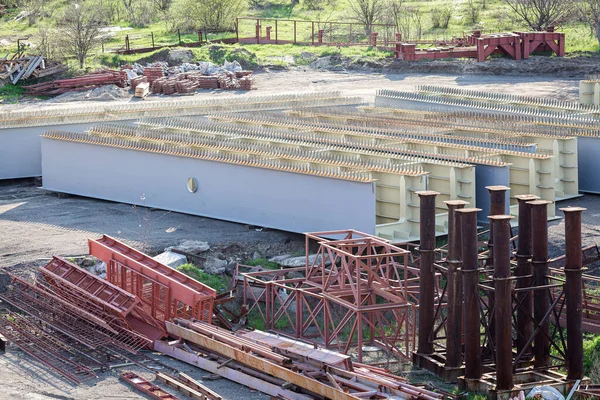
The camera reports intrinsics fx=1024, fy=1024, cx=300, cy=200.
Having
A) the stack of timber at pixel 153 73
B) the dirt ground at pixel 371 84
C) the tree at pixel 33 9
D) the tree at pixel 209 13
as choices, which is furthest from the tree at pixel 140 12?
the stack of timber at pixel 153 73

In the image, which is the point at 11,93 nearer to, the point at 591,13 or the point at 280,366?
the point at 591,13

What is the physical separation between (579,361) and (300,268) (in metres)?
5.90

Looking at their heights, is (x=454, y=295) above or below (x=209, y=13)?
below

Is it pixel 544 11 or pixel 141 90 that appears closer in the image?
pixel 141 90

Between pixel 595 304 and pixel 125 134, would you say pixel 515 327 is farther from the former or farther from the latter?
pixel 125 134

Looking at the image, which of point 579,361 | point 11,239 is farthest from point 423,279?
point 11,239

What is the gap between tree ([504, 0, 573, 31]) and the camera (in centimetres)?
5262

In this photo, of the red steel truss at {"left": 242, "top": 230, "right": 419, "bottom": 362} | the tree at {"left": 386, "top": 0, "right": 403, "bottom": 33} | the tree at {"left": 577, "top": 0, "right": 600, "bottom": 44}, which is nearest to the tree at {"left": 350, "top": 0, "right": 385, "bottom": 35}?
the tree at {"left": 386, "top": 0, "right": 403, "bottom": 33}

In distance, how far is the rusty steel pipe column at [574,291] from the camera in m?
15.8

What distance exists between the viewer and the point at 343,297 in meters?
18.1

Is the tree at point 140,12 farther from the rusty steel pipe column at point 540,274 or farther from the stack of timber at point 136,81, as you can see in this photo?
the rusty steel pipe column at point 540,274

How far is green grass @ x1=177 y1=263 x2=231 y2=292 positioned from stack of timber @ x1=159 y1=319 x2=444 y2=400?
256 cm

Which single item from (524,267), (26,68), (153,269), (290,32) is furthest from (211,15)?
(524,267)

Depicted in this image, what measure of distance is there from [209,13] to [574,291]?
147ft
